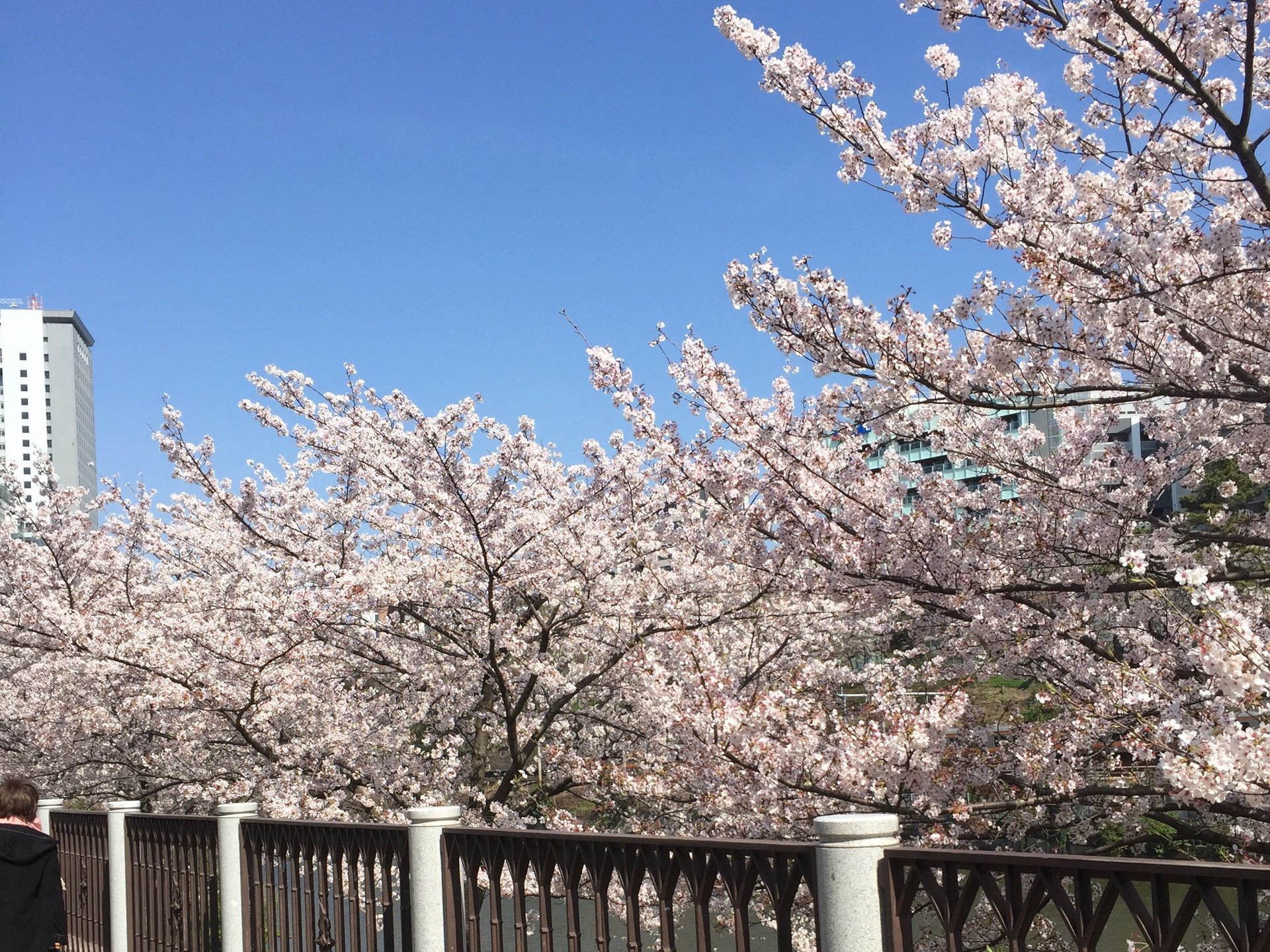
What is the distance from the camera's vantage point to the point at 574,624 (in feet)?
39.1

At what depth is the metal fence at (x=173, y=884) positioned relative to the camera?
7.07 metres

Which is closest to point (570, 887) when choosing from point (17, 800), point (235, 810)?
point (235, 810)

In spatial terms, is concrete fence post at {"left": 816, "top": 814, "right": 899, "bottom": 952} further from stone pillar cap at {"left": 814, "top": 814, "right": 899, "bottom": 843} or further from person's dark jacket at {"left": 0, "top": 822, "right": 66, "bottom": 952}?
person's dark jacket at {"left": 0, "top": 822, "right": 66, "bottom": 952}

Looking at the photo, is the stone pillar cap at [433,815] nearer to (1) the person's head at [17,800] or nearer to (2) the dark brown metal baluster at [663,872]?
(2) the dark brown metal baluster at [663,872]

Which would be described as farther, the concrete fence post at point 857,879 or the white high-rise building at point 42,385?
the white high-rise building at point 42,385

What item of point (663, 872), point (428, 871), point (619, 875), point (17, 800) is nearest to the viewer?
point (663, 872)

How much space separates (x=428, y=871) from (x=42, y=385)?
153 meters

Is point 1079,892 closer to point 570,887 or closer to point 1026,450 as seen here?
point 570,887

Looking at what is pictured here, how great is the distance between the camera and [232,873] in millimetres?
6766

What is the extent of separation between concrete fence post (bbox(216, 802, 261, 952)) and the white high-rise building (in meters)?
143

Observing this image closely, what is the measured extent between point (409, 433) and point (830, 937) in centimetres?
924

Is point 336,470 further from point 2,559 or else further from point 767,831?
point 767,831

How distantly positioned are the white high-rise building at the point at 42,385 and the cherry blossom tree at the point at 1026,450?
143948 millimetres

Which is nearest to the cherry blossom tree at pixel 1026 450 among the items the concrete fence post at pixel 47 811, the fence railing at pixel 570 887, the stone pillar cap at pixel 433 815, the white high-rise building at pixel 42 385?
the fence railing at pixel 570 887
